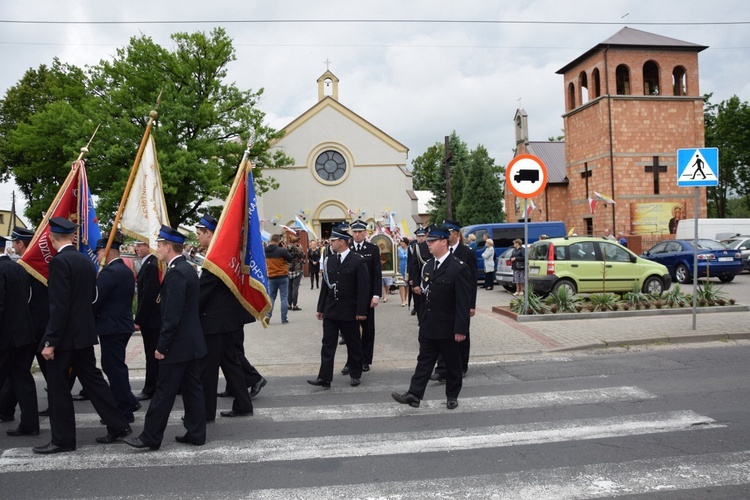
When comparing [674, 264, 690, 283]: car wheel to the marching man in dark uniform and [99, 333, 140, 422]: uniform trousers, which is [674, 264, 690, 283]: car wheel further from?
[99, 333, 140, 422]: uniform trousers

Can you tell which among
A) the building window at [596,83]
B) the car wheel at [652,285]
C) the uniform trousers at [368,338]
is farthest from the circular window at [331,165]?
the uniform trousers at [368,338]

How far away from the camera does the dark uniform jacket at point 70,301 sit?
5199 mm

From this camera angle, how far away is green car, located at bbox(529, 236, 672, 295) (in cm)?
1577

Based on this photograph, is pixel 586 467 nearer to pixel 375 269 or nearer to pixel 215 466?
pixel 215 466

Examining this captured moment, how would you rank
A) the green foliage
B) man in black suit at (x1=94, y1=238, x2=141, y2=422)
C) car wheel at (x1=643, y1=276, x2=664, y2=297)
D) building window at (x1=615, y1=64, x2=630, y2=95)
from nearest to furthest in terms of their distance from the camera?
man in black suit at (x1=94, y1=238, x2=141, y2=422) < the green foliage < car wheel at (x1=643, y1=276, x2=664, y2=297) < building window at (x1=615, y1=64, x2=630, y2=95)

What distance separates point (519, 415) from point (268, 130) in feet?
103

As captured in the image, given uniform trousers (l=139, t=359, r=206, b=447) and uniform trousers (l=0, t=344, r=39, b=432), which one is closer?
uniform trousers (l=139, t=359, r=206, b=447)

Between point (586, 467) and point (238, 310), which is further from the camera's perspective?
point (238, 310)

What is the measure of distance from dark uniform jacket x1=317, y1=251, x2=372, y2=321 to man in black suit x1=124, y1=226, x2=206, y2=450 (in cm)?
245

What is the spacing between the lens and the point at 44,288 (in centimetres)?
638

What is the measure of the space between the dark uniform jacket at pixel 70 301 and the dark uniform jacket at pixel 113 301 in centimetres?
70

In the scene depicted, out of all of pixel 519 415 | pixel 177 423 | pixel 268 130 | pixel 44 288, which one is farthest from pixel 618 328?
pixel 268 130

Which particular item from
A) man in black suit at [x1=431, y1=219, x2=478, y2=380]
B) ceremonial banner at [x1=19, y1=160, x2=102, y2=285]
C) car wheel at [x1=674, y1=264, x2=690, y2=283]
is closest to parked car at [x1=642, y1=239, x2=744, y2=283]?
car wheel at [x1=674, y1=264, x2=690, y2=283]

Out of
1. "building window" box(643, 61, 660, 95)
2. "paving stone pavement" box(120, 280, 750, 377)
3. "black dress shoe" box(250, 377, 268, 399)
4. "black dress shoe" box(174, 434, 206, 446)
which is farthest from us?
"building window" box(643, 61, 660, 95)
